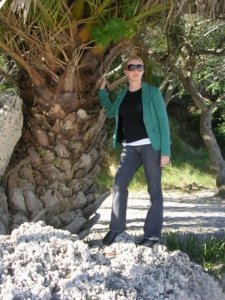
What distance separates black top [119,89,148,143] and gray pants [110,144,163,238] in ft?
0.37

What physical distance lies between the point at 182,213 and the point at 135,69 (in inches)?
299

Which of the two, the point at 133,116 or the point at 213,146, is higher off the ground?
the point at 133,116

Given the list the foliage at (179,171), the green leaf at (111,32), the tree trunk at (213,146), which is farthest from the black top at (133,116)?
the foliage at (179,171)

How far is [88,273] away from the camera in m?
4.23

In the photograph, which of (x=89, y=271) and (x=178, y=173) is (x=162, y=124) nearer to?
(x=89, y=271)

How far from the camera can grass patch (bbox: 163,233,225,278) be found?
5.64m

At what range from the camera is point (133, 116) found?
18.4 ft

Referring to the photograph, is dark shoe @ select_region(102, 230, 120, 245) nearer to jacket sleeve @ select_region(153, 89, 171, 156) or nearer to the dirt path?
jacket sleeve @ select_region(153, 89, 171, 156)

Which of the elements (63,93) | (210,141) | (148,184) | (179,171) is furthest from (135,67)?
(179,171)

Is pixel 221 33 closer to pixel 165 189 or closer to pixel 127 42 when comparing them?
pixel 165 189

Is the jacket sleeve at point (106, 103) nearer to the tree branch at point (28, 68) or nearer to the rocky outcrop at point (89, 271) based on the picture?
the tree branch at point (28, 68)

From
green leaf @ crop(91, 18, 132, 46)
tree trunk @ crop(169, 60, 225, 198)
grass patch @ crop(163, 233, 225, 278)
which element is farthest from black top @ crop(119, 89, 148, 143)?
tree trunk @ crop(169, 60, 225, 198)

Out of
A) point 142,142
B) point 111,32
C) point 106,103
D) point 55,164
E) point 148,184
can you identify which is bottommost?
point 148,184

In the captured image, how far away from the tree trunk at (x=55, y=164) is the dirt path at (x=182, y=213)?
1.72 metres
